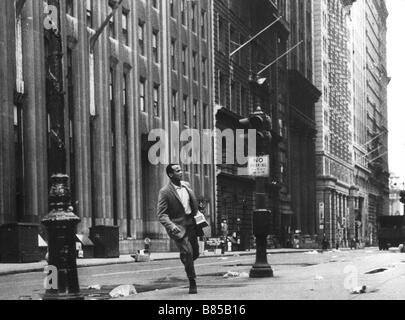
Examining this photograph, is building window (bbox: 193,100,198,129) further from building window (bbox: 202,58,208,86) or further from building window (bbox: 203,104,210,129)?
building window (bbox: 202,58,208,86)

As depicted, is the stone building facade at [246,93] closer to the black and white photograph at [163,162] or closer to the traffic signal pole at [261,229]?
the black and white photograph at [163,162]

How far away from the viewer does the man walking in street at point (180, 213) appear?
40.4ft

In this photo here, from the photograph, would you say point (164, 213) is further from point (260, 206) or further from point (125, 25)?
point (125, 25)

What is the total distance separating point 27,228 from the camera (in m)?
32.4

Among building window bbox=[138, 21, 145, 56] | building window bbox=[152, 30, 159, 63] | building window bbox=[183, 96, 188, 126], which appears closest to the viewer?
building window bbox=[138, 21, 145, 56]

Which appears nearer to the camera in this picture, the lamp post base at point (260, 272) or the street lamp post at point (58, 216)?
the street lamp post at point (58, 216)

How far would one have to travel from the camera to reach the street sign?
54.7 feet

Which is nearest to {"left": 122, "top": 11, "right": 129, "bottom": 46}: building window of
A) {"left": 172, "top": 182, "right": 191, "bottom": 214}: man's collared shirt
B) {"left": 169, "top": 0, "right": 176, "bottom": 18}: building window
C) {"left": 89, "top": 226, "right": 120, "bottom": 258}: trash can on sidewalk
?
{"left": 169, "top": 0, "right": 176, "bottom": 18}: building window

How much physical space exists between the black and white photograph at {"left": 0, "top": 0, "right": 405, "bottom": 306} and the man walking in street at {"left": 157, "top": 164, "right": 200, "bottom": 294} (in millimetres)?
20

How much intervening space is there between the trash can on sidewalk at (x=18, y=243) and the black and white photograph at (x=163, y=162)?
5cm

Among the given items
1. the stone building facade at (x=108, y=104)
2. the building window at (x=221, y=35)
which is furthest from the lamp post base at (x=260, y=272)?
the building window at (x=221, y=35)

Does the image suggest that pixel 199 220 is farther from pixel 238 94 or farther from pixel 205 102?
pixel 238 94

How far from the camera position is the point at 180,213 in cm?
1248
